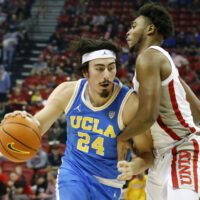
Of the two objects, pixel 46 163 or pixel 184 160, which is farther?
pixel 46 163

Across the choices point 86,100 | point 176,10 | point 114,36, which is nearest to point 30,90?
point 114,36

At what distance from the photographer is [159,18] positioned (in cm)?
396

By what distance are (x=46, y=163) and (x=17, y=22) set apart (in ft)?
28.6

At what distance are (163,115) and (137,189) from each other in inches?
209

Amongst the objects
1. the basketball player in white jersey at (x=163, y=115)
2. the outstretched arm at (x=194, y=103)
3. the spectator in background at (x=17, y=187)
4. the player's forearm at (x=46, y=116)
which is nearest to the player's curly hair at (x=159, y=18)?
the basketball player in white jersey at (x=163, y=115)

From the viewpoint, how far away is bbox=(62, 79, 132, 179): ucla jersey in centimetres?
392

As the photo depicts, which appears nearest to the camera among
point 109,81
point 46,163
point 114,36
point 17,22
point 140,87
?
point 140,87

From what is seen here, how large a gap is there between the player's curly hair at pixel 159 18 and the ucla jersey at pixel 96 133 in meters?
0.53

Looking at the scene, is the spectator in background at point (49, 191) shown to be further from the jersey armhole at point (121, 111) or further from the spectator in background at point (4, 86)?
the jersey armhole at point (121, 111)

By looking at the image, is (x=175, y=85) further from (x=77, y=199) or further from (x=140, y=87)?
(x=77, y=199)

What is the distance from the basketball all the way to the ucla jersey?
0.31m

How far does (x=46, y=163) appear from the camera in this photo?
10.5 m

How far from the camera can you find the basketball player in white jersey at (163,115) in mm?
3547

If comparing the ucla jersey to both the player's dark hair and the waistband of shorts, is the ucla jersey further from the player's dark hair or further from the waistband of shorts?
the player's dark hair
